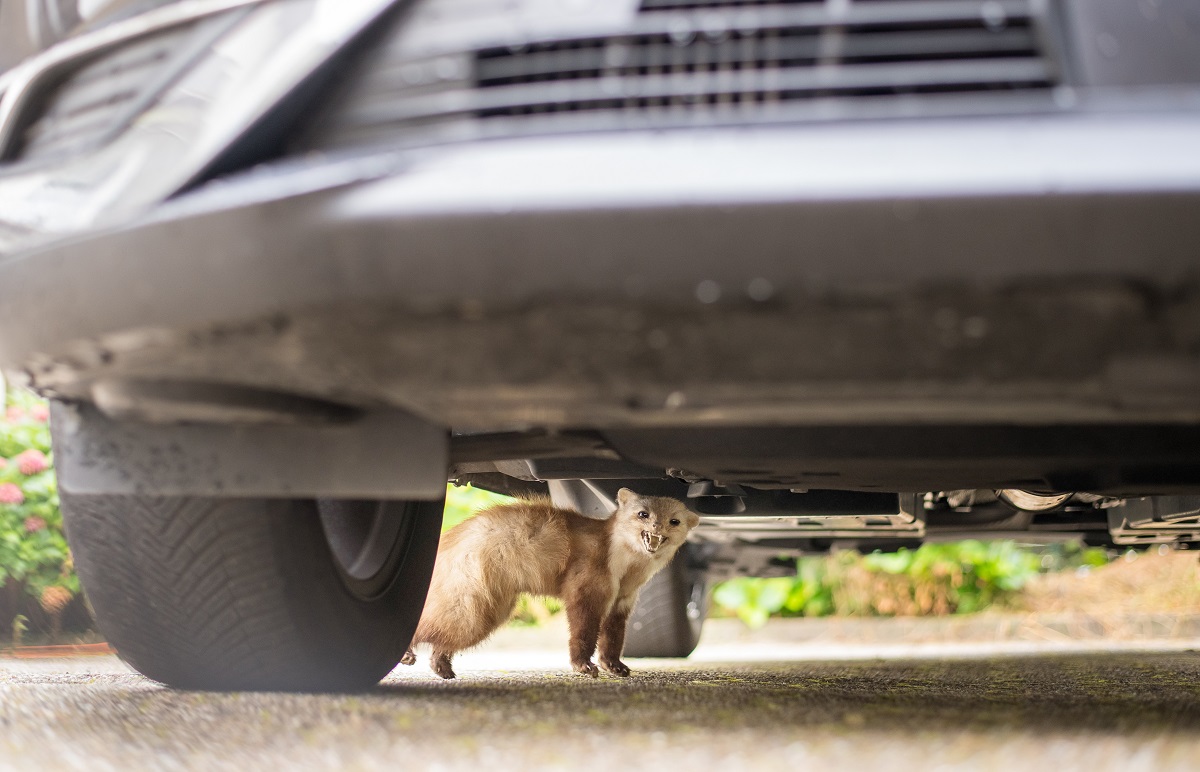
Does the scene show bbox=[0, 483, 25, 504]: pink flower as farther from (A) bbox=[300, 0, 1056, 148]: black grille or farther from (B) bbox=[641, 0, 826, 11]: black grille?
(B) bbox=[641, 0, 826, 11]: black grille

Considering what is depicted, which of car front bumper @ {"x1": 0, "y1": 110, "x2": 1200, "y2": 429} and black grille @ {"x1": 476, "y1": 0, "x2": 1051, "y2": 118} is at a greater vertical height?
black grille @ {"x1": 476, "y1": 0, "x2": 1051, "y2": 118}

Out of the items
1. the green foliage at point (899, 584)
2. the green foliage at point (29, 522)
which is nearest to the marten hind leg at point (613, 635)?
Result: the green foliage at point (29, 522)

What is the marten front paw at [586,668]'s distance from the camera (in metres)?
3.36

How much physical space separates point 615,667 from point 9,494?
380 centimetres

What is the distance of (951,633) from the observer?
7.06 metres

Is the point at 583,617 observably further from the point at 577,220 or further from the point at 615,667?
the point at 577,220

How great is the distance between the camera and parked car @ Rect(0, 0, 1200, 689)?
3.34 ft

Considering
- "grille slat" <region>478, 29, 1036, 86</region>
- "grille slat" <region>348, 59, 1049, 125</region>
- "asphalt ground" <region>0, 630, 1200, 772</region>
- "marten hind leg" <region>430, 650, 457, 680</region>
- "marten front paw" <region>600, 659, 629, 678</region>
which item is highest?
"grille slat" <region>478, 29, 1036, 86</region>

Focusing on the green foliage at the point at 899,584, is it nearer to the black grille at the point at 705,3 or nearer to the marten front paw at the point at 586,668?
the marten front paw at the point at 586,668

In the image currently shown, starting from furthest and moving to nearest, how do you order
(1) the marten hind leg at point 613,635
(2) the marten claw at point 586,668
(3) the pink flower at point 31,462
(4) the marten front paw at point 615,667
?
(3) the pink flower at point 31,462 → (1) the marten hind leg at point 613,635 → (4) the marten front paw at point 615,667 → (2) the marten claw at point 586,668

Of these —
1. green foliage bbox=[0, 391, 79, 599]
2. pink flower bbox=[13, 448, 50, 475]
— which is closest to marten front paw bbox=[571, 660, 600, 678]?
green foliage bbox=[0, 391, 79, 599]

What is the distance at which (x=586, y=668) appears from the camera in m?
3.40

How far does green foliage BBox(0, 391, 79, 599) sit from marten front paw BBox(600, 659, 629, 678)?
11.7ft

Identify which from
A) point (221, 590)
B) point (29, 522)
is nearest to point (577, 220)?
point (221, 590)
